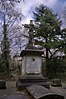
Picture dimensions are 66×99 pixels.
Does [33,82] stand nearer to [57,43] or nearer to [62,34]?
[57,43]

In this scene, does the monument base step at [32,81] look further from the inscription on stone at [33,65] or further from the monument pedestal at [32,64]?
the inscription on stone at [33,65]

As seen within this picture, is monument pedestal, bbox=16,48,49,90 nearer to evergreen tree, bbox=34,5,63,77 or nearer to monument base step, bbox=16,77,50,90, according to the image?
monument base step, bbox=16,77,50,90

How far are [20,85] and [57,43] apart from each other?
16196mm

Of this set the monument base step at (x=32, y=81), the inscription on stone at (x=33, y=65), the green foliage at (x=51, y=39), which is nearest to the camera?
the monument base step at (x=32, y=81)

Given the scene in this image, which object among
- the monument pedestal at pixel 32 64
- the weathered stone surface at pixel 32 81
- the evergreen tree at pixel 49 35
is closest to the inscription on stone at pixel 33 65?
the monument pedestal at pixel 32 64

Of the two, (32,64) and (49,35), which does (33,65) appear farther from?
(49,35)

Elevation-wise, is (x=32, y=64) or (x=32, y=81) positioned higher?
(x=32, y=64)

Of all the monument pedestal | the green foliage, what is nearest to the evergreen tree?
the green foliage

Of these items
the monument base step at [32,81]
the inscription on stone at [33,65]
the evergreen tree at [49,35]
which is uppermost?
the evergreen tree at [49,35]

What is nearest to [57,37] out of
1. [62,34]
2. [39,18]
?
[62,34]

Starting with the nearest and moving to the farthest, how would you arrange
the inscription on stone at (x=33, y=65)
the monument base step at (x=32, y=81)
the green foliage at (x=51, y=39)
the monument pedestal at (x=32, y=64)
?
the monument base step at (x=32, y=81)
the monument pedestal at (x=32, y=64)
the inscription on stone at (x=33, y=65)
the green foliage at (x=51, y=39)

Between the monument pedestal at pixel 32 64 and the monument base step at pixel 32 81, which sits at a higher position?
the monument pedestal at pixel 32 64

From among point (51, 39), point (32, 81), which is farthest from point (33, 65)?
point (51, 39)

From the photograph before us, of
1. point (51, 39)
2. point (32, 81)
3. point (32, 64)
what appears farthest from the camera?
point (51, 39)
